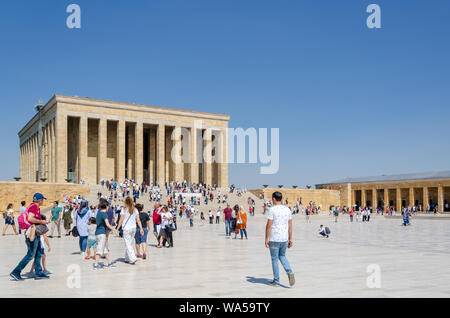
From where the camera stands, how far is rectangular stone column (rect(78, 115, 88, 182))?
47.2 m

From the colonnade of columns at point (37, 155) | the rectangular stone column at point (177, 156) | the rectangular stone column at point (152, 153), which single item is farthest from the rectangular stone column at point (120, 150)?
the colonnade of columns at point (37, 155)

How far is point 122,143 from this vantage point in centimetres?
4956

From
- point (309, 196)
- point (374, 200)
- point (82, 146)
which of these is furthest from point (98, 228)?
point (374, 200)

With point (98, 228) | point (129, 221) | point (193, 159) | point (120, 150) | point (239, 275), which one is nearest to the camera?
point (239, 275)

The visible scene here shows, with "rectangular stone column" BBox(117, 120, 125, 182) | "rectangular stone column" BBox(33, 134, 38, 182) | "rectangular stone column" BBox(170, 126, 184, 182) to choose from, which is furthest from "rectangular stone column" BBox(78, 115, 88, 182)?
"rectangular stone column" BBox(33, 134, 38, 182)

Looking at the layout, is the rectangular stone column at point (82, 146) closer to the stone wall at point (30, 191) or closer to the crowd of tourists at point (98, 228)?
the stone wall at point (30, 191)

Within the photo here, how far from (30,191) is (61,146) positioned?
8.21 metres

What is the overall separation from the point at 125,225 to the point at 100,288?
10.1 feet

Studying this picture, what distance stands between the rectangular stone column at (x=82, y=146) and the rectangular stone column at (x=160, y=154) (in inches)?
338

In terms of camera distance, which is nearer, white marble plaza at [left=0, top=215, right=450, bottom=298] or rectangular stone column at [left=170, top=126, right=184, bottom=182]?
white marble plaza at [left=0, top=215, right=450, bottom=298]

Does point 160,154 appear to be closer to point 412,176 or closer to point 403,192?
point 403,192

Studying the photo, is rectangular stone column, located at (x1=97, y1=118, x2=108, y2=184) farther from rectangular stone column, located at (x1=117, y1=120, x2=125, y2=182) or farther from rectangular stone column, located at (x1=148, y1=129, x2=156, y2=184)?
rectangular stone column, located at (x1=148, y1=129, x2=156, y2=184)
